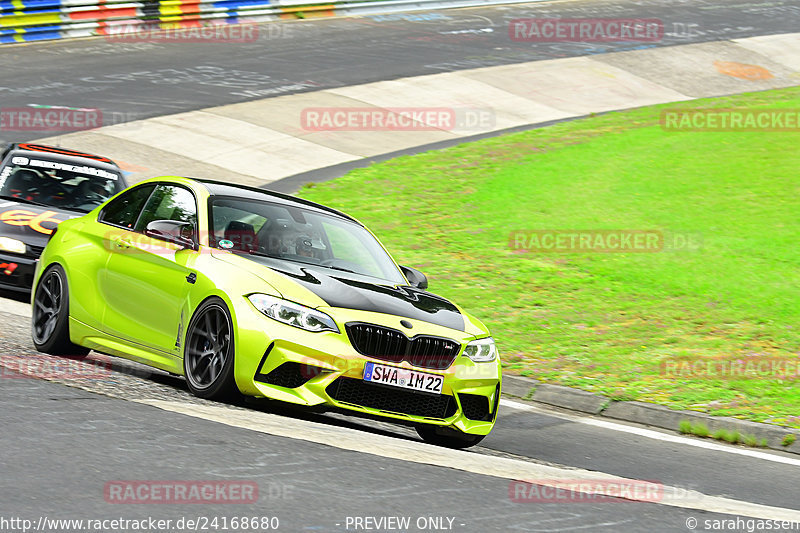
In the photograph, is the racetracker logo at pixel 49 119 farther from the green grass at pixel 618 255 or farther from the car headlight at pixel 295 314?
the car headlight at pixel 295 314

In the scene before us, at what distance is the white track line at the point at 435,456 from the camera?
19.5ft

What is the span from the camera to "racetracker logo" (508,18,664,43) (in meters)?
31.2

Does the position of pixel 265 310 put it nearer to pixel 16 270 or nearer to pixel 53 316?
pixel 53 316

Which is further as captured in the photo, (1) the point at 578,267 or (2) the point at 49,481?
(1) the point at 578,267

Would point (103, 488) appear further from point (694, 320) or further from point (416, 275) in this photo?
point (694, 320)

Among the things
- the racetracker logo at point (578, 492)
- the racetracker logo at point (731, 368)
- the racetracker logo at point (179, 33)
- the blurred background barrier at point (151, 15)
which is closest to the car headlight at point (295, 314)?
the racetracker logo at point (578, 492)

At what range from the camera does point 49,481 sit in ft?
16.8

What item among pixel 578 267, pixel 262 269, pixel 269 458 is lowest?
pixel 578 267

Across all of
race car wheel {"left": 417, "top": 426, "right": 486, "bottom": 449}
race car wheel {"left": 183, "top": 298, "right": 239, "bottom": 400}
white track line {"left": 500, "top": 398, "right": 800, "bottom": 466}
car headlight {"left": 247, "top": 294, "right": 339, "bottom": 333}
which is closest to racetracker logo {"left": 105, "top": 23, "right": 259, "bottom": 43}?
white track line {"left": 500, "top": 398, "right": 800, "bottom": 466}

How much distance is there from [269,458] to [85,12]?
2428cm

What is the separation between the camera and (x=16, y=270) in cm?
1180

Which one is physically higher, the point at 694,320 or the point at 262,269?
the point at 262,269

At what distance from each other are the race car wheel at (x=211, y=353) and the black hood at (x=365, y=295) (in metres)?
0.52

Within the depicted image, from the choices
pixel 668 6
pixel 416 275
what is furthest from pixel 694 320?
pixel 668 6
